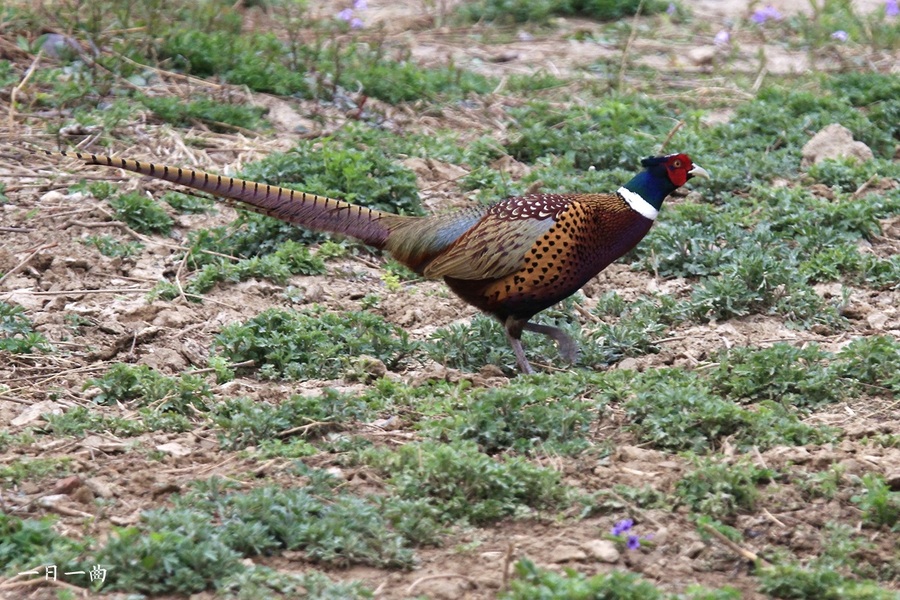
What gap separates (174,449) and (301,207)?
160cm

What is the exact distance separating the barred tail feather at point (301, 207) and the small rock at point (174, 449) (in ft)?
4.53

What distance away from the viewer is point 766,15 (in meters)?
10.6

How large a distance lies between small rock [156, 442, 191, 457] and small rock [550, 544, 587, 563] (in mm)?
1439

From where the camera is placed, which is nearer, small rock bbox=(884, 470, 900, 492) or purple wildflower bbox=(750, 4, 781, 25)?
small rock bbox=(884, 470, 900, 492)

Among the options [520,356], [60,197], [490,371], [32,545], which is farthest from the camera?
[60,197]

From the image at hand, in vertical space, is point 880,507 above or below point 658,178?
below

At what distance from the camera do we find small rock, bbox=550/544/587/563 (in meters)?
3.66

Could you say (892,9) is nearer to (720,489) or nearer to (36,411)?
(720,489)

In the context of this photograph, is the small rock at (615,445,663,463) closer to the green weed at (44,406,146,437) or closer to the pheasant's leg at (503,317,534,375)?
the pheasant's leg at (503,317,534,375)

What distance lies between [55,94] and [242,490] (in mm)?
4476

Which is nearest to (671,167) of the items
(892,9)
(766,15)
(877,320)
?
(877,320)

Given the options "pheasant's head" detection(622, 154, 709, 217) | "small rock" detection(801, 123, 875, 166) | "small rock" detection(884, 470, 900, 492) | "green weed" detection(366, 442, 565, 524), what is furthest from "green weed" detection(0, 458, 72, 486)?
"small rock" detection(801, 123, 875, 166)

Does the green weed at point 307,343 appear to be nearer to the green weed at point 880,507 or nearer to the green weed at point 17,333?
the green weed at point 17,333

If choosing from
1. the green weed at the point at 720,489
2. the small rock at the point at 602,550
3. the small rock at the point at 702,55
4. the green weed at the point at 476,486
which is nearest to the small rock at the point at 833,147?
the small rock at the point at 702,55
